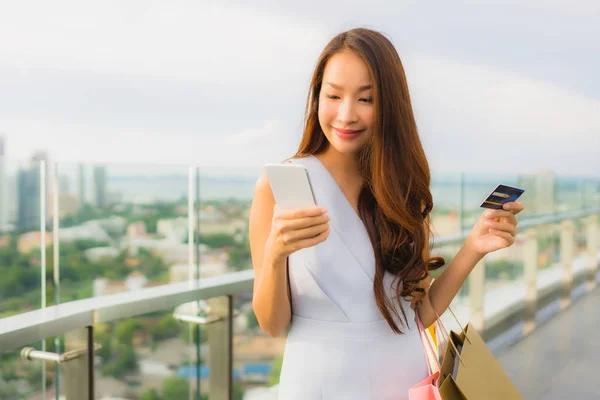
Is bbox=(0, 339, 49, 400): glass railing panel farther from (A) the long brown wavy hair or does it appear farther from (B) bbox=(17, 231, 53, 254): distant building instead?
(A) the long brown wavy hair

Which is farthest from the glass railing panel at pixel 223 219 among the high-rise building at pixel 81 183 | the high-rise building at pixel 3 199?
the high-rise building at pixel 3 199

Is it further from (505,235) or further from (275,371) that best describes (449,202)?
(505,235)

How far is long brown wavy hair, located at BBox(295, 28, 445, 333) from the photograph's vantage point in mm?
1172

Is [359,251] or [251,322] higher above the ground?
[359,251]

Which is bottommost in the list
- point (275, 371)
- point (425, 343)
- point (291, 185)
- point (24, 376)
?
point (275, 371)

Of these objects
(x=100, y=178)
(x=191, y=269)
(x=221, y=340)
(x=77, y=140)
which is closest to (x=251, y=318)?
(x=221, y=340)

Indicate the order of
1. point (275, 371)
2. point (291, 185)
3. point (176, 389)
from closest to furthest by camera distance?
1. point (291, 185)
2. point (176, 389)
3. point (275, 371)

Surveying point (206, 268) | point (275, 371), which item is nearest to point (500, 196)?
point (206, 268)

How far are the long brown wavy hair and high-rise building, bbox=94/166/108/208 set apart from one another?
3.37 ft

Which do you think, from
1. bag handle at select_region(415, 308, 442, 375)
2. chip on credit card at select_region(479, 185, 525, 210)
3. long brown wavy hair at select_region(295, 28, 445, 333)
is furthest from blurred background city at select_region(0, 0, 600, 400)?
bag handle at select_region(415, 308, 442, 375)

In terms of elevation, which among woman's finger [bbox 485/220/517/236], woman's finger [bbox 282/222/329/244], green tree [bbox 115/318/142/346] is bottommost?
green tree [bbox 115/318/142/346]

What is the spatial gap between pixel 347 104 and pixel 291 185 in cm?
28

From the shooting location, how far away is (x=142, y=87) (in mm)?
21109

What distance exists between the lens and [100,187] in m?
2.06
